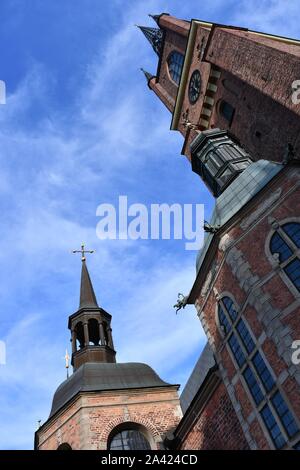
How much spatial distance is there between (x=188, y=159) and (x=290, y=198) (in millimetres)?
17479

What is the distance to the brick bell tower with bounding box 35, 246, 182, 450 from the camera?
710 inches

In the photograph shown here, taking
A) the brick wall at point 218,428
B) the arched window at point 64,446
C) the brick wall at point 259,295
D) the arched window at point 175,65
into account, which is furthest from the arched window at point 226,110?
the arched window at point 64,446

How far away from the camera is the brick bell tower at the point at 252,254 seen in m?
11.0

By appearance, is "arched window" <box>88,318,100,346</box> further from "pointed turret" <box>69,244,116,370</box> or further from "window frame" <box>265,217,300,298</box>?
"window frame" <box>265,217,300,298</box>

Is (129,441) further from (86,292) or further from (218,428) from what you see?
(86,292)

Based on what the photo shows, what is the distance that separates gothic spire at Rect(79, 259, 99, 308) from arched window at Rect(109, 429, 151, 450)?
26.3 feet

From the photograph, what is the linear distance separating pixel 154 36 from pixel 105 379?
93.5 ft

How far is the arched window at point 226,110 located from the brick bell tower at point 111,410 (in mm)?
12576

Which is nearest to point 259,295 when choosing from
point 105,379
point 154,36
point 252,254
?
point 252,254

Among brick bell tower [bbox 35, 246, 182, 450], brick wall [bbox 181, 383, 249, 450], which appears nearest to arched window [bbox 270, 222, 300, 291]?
brick wall [bbox 181, 383, 249, 450]

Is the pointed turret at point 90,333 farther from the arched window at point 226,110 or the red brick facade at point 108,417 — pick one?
the arched window at point 226,110

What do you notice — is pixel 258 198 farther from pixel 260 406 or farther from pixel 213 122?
pixel 213 122

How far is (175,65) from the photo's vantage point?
1282 inches
